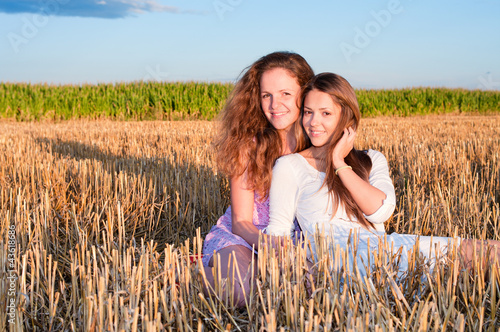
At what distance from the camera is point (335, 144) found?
2594 mm

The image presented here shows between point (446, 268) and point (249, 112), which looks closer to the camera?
point (446, 268)

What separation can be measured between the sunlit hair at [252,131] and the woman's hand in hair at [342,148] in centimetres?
35

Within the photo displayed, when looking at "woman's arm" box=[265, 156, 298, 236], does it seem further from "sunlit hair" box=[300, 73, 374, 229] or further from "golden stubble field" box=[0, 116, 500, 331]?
"golden stubble field" box=[0, 116, 500, 331]

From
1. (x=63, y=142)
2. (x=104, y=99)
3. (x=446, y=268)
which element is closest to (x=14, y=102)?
(x=104, y=99)

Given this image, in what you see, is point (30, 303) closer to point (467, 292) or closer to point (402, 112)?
point (467, 292)

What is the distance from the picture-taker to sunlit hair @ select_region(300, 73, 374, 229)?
2.48m

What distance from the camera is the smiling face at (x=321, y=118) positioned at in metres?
2.63

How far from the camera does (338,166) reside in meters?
2.44

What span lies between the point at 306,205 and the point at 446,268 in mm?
817

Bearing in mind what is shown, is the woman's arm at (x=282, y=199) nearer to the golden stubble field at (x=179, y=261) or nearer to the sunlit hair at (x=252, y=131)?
the sunlit hair at (x=252, y=131)

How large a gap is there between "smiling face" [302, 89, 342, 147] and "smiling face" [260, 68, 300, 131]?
0.68 ft

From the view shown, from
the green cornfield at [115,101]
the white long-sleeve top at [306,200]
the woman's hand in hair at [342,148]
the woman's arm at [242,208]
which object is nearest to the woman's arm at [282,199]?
the white long-sleeve top at [306,200]

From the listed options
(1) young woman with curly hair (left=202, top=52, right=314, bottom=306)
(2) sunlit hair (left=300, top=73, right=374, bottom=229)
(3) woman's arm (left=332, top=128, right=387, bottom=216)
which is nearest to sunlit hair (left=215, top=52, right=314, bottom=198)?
(1) young woman with curly hair (left=202, top=52, right=314, bottom=306)

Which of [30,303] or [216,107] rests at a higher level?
[216,107]
